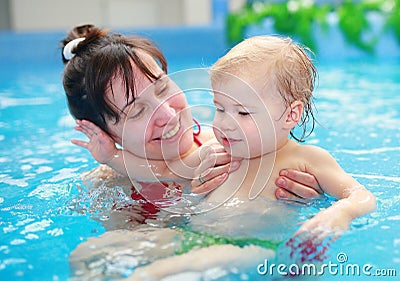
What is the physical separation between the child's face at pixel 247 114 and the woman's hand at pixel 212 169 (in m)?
0.10

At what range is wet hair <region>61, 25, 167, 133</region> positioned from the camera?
2117 mm

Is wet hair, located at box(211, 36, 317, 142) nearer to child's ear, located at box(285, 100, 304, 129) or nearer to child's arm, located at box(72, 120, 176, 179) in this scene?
child's ear, located at box(285, 100, 304, 129)

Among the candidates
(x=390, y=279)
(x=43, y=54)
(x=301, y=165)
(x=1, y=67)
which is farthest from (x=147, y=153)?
(x=43, y=54)

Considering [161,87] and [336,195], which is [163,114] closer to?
[161,87]

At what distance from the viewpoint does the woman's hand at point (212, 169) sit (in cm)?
195

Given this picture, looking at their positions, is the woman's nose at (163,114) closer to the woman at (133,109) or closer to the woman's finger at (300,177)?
the woman at (133,109)

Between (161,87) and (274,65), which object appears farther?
(161,87)

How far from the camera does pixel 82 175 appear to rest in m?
2.51

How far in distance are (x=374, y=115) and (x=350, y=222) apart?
7.23 ft

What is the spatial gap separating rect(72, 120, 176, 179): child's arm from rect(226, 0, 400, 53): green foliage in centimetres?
604

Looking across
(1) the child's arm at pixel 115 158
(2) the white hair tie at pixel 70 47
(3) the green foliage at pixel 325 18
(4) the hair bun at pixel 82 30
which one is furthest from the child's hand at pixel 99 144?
(3) the green foliage at pixel 325 18

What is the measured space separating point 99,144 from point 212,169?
0.49 m

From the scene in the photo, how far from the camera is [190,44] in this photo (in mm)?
9523

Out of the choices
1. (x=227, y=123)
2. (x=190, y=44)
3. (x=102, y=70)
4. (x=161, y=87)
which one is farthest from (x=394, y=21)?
(x=227, y=123)
